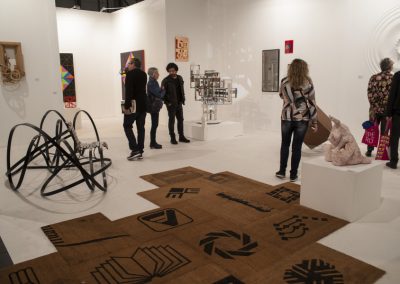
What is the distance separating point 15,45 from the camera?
23.2 feet

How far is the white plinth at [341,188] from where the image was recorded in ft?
11.0

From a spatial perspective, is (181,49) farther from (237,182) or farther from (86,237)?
(86,237)

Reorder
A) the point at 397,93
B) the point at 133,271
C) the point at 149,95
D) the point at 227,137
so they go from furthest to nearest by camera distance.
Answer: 1. the point at 227,137
2. the point at 149,95
3. the point at 397,93
4. the point at 133,271

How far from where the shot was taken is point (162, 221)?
3.42 metres

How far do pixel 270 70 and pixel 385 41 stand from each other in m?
2.69

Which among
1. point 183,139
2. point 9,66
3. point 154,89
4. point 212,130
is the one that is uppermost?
point 9,66

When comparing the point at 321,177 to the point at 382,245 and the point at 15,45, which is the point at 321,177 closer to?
the point at 382,245

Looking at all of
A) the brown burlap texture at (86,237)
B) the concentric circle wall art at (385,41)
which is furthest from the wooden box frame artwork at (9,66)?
the concentric circle wall art at (385,41)

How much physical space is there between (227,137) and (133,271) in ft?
18.5

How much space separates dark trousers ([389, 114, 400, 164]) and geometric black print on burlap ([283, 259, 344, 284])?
3215mm

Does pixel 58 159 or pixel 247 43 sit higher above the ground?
pixel 247 43

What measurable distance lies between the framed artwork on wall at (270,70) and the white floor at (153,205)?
1826 mm

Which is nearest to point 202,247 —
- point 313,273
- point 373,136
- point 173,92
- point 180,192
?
point 313,273

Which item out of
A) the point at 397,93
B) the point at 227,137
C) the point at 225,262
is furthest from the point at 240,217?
the point at 227,137
